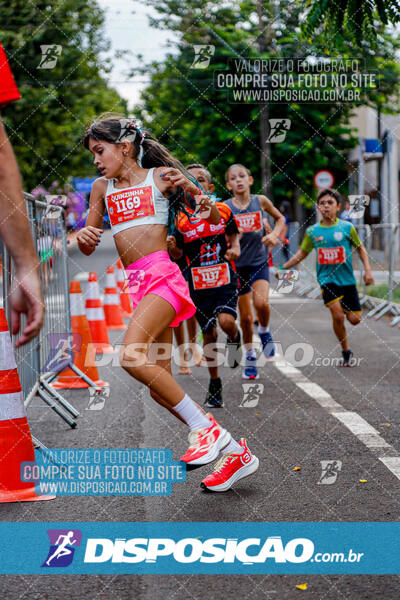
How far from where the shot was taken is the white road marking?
5.19 metres

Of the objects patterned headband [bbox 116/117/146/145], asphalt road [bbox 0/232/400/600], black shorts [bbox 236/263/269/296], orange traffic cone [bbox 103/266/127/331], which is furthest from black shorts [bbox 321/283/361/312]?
patterned headband [bbox 116/117/146/145]

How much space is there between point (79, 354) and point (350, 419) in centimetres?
285

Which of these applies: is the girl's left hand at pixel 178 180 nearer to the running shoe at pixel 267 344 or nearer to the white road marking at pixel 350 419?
the white road marking at pixel 350 419

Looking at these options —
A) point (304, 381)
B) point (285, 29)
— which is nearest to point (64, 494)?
point (304, 381)

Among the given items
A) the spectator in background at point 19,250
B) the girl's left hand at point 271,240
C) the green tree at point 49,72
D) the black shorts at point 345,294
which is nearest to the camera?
the spectator in background at point 19,250

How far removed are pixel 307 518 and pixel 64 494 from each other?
4.14 feet

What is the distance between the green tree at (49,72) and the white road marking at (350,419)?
20678mm

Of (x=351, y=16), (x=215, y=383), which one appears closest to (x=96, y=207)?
(x=215, y=383)

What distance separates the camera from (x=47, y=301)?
725cm

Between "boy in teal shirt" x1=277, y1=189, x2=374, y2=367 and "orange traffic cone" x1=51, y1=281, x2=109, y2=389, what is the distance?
90.6 inches

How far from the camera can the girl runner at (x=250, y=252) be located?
861 centimetres

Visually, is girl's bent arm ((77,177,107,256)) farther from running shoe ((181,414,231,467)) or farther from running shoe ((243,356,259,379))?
running shoe ((243,356,259,379))

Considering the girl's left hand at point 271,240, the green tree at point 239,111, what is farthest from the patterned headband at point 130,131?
the green tree at point 239,111

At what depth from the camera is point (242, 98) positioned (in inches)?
1023
